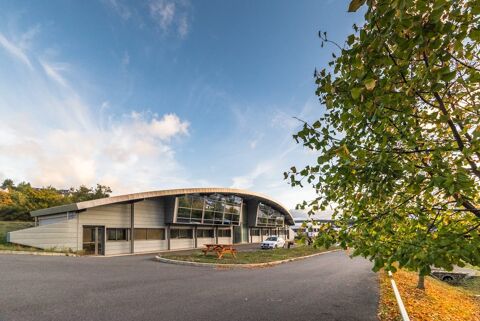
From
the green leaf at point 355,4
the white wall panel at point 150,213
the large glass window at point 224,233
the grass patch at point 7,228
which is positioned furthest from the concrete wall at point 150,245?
the green leaf at point 355,4

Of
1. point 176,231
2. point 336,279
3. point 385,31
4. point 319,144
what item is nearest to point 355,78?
point 385,31

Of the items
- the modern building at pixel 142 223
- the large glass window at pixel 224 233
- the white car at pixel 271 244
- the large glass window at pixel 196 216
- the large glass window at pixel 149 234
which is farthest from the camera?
the large glass window at pixel 224 233

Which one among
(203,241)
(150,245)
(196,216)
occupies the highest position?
(196,216)

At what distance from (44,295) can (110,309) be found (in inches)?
105

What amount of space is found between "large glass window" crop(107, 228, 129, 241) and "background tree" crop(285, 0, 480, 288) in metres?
27.0

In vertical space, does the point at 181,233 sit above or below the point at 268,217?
below

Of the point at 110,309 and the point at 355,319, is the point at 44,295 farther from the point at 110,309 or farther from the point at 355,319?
the point at 355,319

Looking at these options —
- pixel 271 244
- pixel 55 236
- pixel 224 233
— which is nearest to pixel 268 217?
pixel 224 233

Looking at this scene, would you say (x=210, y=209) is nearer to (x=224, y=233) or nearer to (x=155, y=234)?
(x=155, y=234)

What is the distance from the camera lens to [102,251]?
27094mm

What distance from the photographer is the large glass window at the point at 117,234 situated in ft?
92.5

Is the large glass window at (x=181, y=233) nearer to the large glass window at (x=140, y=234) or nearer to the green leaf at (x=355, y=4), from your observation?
the large glass window at (x=140, y=234)

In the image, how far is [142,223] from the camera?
31562 mm

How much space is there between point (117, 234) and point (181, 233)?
31.1 ft
